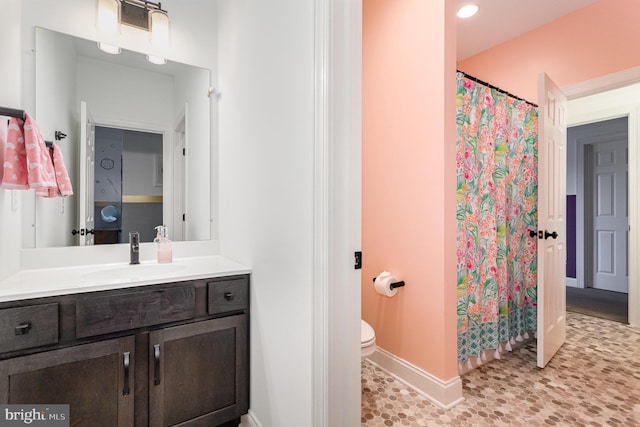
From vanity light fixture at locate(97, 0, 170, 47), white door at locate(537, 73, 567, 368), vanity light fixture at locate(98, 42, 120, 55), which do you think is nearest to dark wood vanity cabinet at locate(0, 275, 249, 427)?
vanity light fixture at locate(98, 42, 120, 55)

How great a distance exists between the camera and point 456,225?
183 centimetres

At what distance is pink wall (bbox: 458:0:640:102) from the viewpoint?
2.27 metres

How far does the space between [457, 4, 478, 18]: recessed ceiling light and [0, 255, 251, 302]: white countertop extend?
2.70 metres

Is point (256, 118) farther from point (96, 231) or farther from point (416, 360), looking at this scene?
point (416, 360)

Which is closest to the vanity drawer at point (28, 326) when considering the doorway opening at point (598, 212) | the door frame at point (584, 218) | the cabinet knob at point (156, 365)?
the cabinet knob at point (156, 365)

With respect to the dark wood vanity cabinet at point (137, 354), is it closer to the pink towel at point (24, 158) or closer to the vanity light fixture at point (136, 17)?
the pink towel at point (24, 158)

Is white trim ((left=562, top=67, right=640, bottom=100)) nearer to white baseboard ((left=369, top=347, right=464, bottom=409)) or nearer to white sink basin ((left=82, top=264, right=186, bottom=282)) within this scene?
white baseboard ((left=369, top=347, right=464, bottom=409))

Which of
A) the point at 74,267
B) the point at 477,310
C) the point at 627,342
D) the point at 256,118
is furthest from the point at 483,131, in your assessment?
the point at 74,267

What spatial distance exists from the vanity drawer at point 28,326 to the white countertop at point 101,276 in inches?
1.9

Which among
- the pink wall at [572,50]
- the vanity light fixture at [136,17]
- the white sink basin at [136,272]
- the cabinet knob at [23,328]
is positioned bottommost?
the cabinet knob at [23,328]

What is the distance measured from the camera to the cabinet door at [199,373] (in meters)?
1.32

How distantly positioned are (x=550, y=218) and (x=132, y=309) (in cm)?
269

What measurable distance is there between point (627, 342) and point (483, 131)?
2.26 m

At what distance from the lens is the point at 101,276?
1.48 meters
